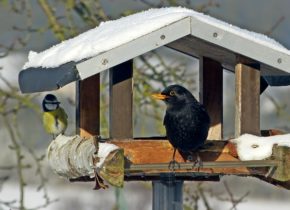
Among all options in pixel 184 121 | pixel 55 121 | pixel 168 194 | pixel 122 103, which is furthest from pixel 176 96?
pixel 55 121

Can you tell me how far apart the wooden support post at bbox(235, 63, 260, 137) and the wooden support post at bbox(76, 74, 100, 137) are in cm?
69

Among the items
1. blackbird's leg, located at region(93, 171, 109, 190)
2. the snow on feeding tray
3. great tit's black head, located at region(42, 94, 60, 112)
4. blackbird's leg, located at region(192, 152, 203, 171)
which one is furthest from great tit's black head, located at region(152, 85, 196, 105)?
great tit's black head, located at region(42, 94, 60, 112)

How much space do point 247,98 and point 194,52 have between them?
53 centimetres

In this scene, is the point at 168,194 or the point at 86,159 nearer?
the point at 86,159

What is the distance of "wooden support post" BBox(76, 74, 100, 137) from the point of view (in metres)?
5.08

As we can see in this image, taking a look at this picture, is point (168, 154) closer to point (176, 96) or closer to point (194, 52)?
point (176, 96)

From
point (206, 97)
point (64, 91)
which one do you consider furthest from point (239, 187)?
point (206, 97)

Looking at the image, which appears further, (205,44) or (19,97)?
(19,97)

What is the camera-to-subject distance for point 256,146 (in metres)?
4.72

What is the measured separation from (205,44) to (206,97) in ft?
1.69

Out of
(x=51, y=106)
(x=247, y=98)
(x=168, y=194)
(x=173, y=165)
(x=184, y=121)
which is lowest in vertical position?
(x=168, y=194)

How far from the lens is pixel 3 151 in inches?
395

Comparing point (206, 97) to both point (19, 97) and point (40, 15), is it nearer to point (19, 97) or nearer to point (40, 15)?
point (19, 97)

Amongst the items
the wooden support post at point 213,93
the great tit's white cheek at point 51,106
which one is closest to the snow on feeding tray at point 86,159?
the wooden support post at point 213,93
